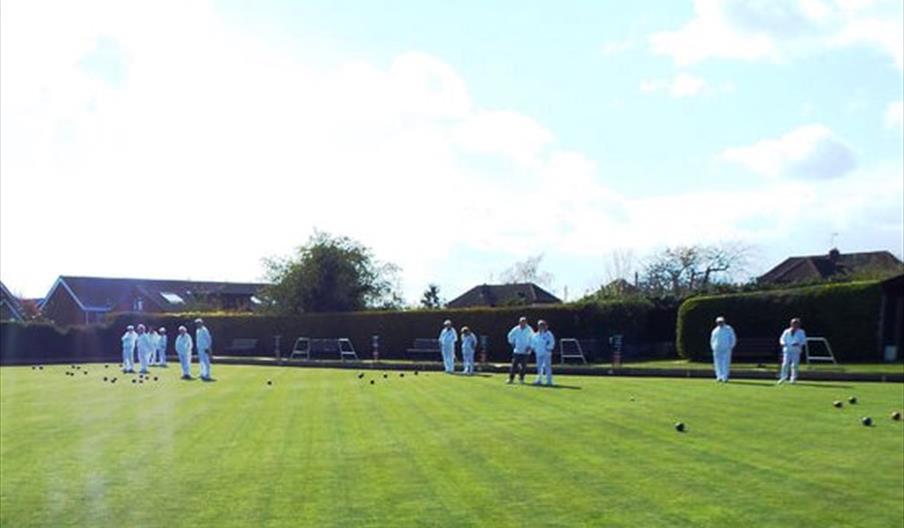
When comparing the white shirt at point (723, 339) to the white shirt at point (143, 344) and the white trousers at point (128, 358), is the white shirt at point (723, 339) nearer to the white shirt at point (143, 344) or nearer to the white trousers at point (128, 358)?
the white shirt at point (143, 344)

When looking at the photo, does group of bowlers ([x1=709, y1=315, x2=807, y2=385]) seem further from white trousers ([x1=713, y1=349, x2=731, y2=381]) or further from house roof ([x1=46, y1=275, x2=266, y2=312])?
house roof ([x1=46, y1=275, x2=266, y2=312])

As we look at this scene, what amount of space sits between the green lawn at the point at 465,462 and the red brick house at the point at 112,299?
180 ft

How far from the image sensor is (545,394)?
1983cm

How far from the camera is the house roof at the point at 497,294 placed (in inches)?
2847

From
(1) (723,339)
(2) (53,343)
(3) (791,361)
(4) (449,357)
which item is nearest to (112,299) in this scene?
(2) (53,343)

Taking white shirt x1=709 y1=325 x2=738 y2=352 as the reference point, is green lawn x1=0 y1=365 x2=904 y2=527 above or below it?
below

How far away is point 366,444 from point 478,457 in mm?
1932

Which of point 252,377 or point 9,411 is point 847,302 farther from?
point 9,411

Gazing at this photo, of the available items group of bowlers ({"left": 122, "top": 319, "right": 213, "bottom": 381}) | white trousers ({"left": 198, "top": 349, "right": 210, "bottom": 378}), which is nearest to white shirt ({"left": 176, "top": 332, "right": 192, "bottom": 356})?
group of bowlers ({"left": 122, "top": 319, "right": 213, "bottom": 381})

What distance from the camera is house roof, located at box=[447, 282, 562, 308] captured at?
72.3 meters

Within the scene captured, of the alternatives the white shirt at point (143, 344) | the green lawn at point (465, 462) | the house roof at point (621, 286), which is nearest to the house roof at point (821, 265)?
the house roof at point (621, 286)

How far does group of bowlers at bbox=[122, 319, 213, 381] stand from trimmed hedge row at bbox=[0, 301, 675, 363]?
8.79 meters

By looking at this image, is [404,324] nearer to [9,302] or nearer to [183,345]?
[183,345]

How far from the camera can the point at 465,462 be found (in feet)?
36.1
